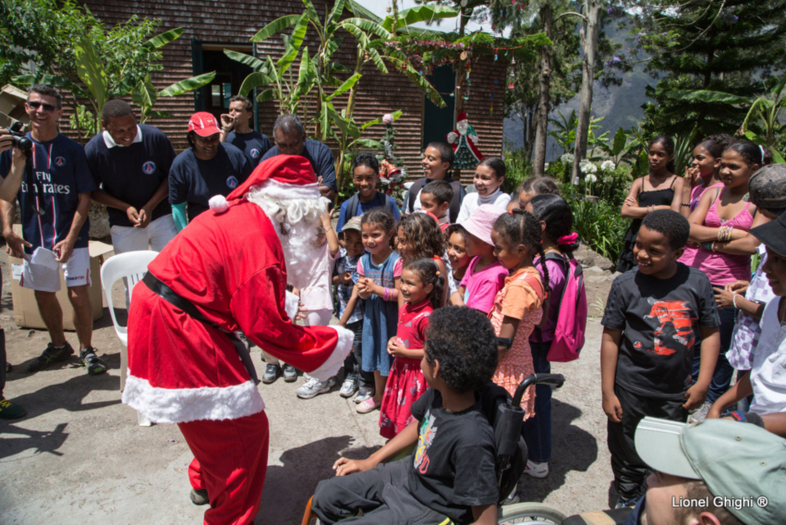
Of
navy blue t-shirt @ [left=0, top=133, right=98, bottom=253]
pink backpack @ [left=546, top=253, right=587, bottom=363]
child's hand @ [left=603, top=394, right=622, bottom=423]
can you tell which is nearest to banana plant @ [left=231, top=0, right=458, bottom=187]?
navy blue t-shirt @ [left=0, top=133, right=98, bottom=253]

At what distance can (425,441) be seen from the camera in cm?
200

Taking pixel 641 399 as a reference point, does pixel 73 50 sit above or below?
above

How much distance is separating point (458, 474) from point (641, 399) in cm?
121

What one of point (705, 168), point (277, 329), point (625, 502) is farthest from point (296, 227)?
point (705, 168)

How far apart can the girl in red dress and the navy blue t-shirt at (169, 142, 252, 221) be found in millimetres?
2206

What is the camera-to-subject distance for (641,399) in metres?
2.42

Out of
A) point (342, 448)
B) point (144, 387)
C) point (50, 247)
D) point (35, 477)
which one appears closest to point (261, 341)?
point (144, 387)

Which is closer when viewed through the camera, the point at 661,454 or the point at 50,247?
the point at 661,454

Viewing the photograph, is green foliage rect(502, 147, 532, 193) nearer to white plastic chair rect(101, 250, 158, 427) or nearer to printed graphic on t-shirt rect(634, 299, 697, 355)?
white plastic chair rect(101, 250, 158, 427)

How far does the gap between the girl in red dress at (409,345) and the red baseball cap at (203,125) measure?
2.35m

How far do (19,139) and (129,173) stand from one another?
790 millimetres

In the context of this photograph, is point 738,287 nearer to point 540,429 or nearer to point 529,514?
point 540,429

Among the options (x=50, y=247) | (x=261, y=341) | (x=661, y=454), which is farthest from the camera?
(x=50, y=247)

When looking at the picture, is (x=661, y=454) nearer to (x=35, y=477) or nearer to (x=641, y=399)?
(x=641, y=399)
